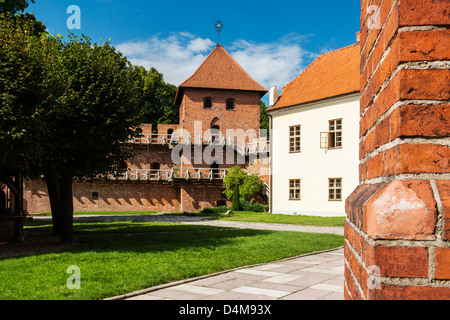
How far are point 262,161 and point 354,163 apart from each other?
34.7 feet

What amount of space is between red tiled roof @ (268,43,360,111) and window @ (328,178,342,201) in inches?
195

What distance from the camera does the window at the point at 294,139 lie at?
26141 millimetres

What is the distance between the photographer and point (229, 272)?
7.60m

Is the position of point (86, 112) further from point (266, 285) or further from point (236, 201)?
point (236, 201)

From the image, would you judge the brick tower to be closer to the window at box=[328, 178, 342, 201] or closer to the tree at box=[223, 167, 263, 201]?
the tree at box=[223, 167, 263, 201]

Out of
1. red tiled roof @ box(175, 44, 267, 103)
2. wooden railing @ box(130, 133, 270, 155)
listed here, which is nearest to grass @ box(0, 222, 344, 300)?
wooden railing @ box(130, 133, 270, 155)

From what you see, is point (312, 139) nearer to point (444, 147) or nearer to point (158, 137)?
point (158, 137)

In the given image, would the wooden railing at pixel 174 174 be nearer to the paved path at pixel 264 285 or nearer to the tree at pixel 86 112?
the tree at pixel 86 112

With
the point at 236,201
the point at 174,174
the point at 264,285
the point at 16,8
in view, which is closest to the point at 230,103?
the point at 174,174

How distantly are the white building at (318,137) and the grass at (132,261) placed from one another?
1092 centimetres

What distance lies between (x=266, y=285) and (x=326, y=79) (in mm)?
21197

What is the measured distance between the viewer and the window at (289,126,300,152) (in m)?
26.1

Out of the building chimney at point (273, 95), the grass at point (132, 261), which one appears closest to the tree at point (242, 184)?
the building chimney at point (273, 95)
